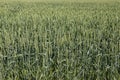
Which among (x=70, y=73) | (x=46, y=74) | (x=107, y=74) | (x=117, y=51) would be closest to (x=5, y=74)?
(x=46, y=74)

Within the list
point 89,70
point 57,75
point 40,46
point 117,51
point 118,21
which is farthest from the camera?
point 118,21

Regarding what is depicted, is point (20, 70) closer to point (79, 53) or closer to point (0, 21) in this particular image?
point (79, 53)

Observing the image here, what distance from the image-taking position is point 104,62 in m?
4.52

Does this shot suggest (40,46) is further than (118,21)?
No

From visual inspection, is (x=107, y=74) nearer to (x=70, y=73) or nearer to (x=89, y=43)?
(x=70, y=73)

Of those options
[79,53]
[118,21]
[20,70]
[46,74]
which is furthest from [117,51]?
[118,21]

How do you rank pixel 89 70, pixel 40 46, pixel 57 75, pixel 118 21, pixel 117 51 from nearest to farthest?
pixel 57 75 < pixel 89 70 < pixel 117 51 < pixel 40 46 < pixel 118 21

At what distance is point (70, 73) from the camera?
156 inches

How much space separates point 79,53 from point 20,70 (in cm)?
113

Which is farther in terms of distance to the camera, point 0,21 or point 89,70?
point 0,21

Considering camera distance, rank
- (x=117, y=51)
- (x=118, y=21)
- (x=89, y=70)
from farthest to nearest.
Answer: (x=118, y=21)
(x=117, y=51)
(x=89, y=70)

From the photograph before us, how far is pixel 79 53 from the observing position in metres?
4.72

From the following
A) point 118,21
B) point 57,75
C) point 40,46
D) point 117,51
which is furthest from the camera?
point 118,21

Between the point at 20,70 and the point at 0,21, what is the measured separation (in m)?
4.20
